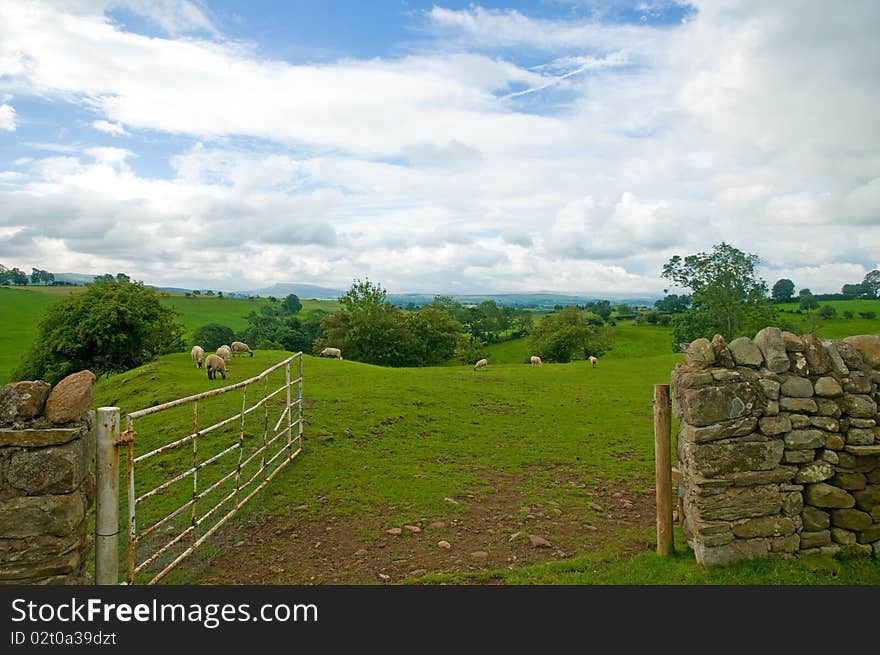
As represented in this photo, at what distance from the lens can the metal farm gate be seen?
17.7ft

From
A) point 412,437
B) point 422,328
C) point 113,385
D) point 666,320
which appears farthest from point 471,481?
point 666,320

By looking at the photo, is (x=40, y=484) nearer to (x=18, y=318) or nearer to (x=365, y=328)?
(x=365, y=328)

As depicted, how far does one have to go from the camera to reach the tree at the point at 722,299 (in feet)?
174

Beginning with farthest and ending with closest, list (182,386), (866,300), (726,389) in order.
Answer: (866,300)
(182,386)
(726,389)

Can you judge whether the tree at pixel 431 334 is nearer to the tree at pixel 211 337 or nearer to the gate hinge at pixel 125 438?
the tree at pixel 211 337

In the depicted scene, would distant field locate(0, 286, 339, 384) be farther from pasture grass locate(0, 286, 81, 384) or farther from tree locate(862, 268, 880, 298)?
tree locate(862, 268, 880, 298)

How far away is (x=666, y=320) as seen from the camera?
8488 cm

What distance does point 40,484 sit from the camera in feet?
15.3

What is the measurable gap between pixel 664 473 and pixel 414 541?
3.75m

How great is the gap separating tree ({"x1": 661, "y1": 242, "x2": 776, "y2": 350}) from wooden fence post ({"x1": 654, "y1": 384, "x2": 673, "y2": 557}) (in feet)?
163

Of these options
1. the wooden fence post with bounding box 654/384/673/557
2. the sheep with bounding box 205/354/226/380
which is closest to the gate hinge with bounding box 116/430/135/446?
the wooden fence post with bounding box 654/384/673/557

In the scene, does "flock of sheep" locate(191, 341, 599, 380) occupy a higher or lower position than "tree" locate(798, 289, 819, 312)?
lower

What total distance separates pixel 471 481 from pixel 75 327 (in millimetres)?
27075

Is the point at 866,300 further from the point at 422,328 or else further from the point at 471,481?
the point at 471,481
